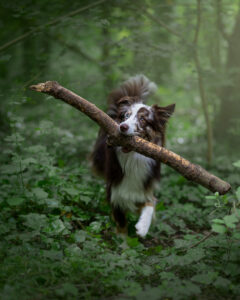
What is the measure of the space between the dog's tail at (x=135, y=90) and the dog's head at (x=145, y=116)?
1.59 feet

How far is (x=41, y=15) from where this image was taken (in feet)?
17.5

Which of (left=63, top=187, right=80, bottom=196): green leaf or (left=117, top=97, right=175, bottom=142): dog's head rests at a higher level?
(left=117, top=97, right=175, bottom=142): dog's head

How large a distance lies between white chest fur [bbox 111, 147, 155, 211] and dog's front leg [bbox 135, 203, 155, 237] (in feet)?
0.42

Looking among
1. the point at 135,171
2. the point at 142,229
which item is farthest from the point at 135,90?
the point at 142,229

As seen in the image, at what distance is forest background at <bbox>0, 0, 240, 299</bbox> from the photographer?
261 cm

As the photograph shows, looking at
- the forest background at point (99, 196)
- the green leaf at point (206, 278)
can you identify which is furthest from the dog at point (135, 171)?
the green leaf at point (206, 278)

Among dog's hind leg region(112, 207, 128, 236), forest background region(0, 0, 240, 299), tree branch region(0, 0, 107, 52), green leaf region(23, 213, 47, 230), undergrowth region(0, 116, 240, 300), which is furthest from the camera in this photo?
tree branch region(0, 0, 107, 52)

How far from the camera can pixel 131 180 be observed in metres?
4.41

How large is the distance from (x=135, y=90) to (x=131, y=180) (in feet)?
5.08

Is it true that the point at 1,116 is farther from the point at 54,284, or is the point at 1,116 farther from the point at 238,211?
the point at 238,211

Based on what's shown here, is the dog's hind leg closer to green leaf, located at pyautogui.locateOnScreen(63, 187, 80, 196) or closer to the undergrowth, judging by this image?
the undergrowth

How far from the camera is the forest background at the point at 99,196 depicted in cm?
261

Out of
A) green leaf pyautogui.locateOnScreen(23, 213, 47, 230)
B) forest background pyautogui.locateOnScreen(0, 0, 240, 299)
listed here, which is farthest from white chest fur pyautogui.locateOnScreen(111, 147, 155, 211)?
green leaf pyautogui.locateOnScreen(23, 213, 47, 230)

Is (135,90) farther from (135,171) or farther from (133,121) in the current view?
(135,171)
